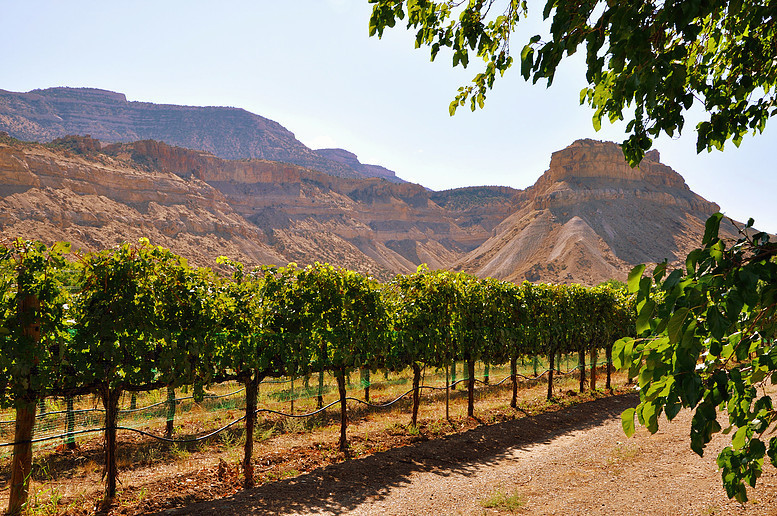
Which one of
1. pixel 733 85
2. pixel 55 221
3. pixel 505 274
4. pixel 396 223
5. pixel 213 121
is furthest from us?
pixel 213 121

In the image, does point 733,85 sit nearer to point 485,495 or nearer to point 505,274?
point 485,495

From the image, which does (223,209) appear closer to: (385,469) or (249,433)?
(249,433)

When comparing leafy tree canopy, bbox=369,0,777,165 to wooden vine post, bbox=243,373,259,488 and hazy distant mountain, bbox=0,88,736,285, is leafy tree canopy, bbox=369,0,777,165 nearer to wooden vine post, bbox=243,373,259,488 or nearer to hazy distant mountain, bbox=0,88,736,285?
wooden vine post, bbox=243,373,259,488

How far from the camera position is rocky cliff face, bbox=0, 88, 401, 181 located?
157 meters

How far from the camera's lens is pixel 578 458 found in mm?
8719

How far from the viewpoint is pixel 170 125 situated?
18000cm

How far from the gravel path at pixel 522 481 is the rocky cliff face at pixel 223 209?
5796cm

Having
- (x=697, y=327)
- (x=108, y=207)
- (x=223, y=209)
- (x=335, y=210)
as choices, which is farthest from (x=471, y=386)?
(x=335, y=210)

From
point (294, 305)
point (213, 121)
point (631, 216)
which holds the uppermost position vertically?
point (213, 121)

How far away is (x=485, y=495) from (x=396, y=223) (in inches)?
4607

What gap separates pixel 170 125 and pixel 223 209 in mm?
110714

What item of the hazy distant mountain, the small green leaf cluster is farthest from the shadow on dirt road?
the hazy distant mountain

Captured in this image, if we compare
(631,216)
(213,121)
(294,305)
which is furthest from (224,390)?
(213,121)

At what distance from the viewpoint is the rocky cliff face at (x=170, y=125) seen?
516 feet
